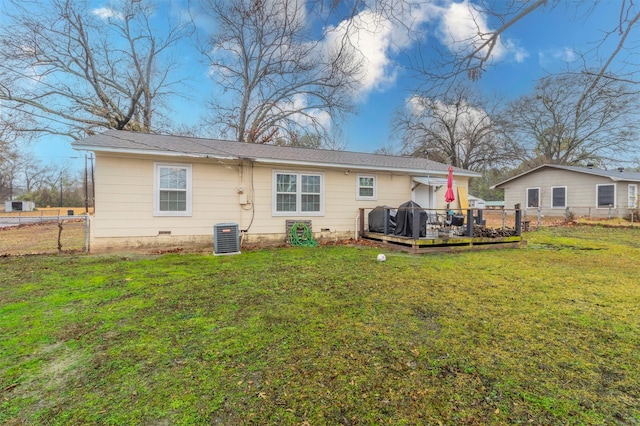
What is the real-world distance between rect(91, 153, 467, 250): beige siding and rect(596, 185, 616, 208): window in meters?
15.4

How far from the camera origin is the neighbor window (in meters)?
8.66

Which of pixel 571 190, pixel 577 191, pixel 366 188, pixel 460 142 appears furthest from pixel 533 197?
pixel 366 188

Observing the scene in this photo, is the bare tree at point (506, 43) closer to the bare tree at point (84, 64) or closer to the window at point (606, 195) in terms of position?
the bare tree at point (84, 64)

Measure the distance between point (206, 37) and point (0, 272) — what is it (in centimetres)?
1620

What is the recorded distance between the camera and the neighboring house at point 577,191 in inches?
637

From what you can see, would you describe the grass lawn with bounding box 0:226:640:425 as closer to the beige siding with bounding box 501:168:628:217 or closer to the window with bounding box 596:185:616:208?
the window with bounding box 596:185:616:208

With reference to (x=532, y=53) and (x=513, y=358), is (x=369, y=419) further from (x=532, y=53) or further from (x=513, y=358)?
(x=532, y=53)

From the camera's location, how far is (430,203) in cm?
1088

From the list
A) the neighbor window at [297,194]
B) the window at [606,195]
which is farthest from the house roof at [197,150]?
the window at [606,195]

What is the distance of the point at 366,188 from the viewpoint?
982 centimetres

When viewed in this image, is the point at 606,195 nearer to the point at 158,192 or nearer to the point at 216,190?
the point at 216,190

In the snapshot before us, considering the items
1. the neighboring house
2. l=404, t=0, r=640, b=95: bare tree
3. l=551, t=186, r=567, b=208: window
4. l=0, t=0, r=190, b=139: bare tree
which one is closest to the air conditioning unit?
l=404, t=0, r=640, b=95: bare tree

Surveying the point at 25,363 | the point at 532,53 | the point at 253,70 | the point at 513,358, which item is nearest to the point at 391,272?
the point at 513,358

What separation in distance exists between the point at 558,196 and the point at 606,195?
2213mm
